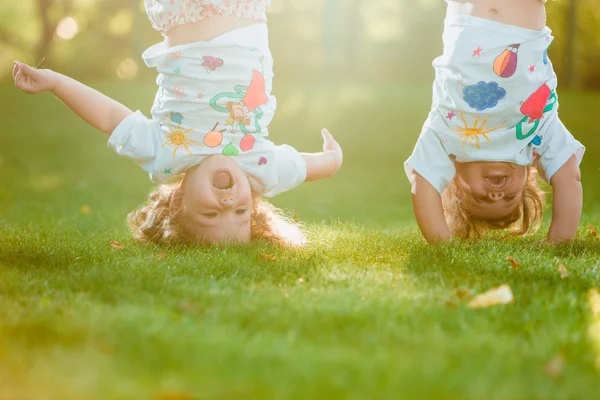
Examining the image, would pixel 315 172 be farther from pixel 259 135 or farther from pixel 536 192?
pixel 536 192

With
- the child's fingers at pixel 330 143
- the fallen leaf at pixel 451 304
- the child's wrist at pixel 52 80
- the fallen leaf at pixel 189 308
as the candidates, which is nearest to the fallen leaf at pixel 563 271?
the fallen leaf at pixel 451 304

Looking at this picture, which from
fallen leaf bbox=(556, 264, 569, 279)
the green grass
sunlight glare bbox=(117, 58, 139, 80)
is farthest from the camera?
sunlight glare bbox=(117, 58, 139, 80)

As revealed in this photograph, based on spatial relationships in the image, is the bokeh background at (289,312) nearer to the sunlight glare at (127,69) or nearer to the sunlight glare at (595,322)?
the sunlight glare at (595,322)

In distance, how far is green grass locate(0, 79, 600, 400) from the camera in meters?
2.09

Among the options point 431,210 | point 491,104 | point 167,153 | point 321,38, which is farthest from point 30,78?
point 321,38

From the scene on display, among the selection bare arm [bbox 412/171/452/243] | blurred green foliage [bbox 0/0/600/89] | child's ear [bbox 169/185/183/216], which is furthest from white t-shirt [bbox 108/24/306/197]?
blurred green foliage [bbox 0/0/600/89]

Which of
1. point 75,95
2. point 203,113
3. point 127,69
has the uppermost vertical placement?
point 75,95

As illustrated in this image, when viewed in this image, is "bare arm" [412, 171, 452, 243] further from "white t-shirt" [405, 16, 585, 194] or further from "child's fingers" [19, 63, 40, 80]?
"child's fingers" [19, 63, 40, 80]

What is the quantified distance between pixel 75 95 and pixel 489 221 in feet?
8.33

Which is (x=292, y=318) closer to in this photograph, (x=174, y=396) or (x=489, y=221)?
(x=174, y=396)

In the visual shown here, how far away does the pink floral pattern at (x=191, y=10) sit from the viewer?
167 inches

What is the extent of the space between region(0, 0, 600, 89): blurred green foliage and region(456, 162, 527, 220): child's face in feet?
31.9

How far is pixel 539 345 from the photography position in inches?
95.7

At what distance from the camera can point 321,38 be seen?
661 inches
